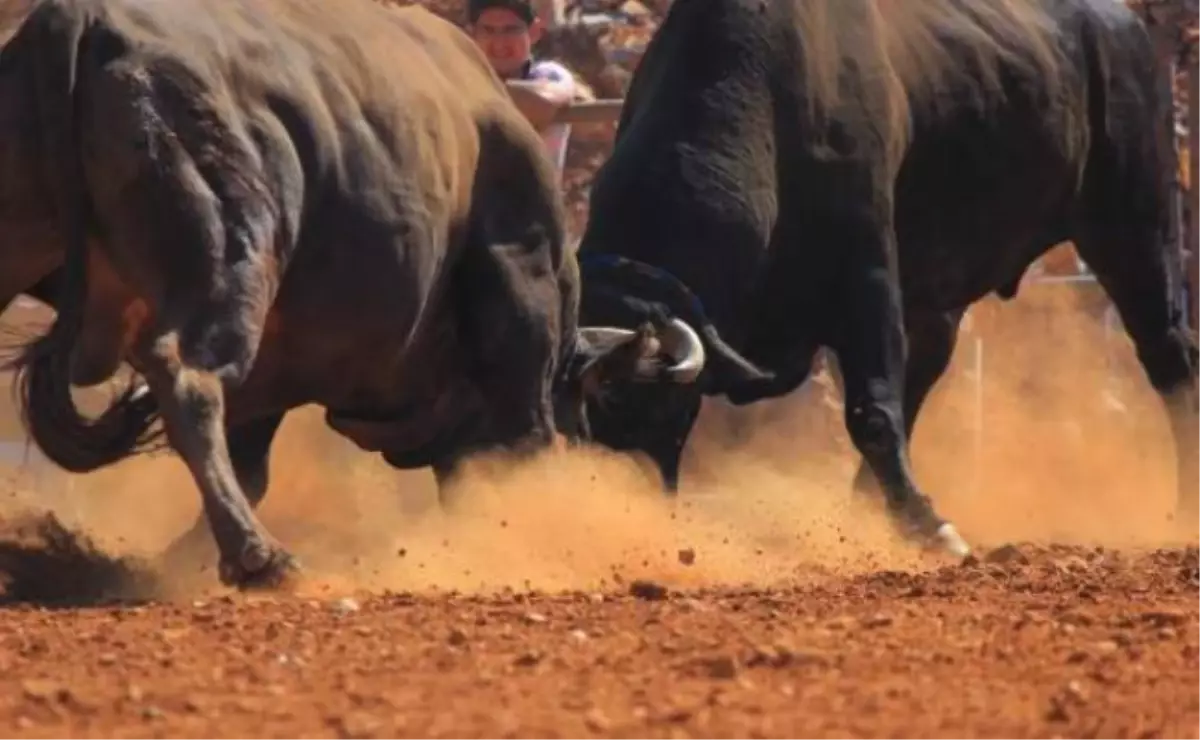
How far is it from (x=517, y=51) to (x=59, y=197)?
15.5 feet

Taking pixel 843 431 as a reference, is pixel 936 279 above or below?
above

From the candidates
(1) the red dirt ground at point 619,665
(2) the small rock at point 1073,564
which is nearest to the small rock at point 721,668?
(1) the red dirt ground at point 619,665

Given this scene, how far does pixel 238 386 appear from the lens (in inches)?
271

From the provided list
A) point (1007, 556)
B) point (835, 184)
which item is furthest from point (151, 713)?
point (835, 184)

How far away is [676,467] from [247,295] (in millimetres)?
3060

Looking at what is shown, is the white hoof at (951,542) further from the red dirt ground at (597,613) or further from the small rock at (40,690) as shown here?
the small rock at (40,690)

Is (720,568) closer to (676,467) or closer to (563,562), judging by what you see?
(563,562)

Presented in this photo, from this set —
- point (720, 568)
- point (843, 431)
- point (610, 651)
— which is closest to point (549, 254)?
point (720, 568)

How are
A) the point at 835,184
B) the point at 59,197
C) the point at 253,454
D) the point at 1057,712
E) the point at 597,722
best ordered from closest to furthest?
the point at 597,722 → the point at 1057,712 → the point at 59,197 → the point at 253,454 → the point at 835,184

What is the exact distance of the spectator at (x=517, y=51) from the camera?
11039 mm

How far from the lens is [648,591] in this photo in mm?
6746

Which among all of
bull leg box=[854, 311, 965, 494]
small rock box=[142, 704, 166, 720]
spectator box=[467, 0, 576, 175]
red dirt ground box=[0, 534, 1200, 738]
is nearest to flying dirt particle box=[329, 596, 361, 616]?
A: red dirt ground box=[0, 534, 1200, 738]

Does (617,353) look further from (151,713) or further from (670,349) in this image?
(151,713)

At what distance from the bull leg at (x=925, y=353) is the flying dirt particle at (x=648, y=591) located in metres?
4.93
